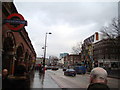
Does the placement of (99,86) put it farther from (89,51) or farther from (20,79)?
(89,51)

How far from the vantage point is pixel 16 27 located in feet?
34.5

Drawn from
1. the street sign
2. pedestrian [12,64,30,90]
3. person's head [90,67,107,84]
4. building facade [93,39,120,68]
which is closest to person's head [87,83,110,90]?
person's head [90,67,107,84]

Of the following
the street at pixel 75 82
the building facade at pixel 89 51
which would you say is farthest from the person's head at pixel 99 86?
the building facade at pixel 89 51

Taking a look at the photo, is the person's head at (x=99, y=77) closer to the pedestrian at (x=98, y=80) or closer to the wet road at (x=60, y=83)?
the pedestrian at (x=98, y=80)

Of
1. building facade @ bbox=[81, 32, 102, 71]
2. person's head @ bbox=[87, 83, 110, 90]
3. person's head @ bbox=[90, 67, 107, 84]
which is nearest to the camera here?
person's head @ bbox=[87, 83, 110, 90]

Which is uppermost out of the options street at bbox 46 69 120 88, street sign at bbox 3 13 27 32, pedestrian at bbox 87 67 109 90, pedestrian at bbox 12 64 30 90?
street sign at bbox 3 13 27 32

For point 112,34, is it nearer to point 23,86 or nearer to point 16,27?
point 16,27

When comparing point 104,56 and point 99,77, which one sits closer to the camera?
point 99,77

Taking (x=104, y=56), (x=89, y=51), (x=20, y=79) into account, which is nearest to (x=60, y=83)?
(x=20, y=79)

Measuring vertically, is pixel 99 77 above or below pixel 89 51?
below

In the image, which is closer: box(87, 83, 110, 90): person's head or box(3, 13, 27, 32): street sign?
box(87, 83, 110, 90): person's head

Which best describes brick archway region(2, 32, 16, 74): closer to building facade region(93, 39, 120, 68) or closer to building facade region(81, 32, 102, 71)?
building facade region(93, 39, 120, 68)

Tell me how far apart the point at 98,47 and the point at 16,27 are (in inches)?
2680

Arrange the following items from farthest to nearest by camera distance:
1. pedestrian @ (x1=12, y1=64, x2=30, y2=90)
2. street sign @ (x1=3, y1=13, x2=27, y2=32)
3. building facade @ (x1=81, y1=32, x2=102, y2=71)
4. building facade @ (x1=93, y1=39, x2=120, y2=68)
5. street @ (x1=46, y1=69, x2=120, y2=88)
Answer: building facade @ (x1=81, y1=32, x2=102, y2=71) → building facade @ (x1=93, y1=39, x2=120, y2=68) → street @ (x1=46, y1=69, x2=120, y2=88) → street sign @ (x1=3, y1=13, x2=27, y2=32) → pedestrian @ (x1=12, y1=64, x2=30, y2=90)
